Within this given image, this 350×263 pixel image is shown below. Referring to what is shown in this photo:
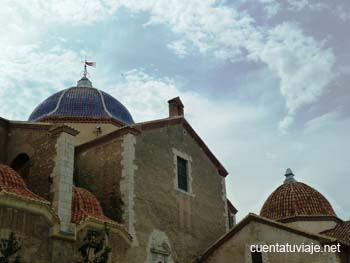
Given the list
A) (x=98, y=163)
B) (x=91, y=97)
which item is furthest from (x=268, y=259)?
(x=91, y=97)

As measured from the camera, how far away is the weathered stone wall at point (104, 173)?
16.1 meters

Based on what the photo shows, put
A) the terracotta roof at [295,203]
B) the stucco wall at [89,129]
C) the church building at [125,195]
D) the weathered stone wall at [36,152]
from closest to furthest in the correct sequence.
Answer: the church building at [125,195], the weathered stone wall at [36,152], the stucco wall at [89,129], the terracotta roof at [295,203]

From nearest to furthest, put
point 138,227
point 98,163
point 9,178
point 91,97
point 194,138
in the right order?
point 9,178
point 138,227
point 98,163
point 194,138
point 91,97

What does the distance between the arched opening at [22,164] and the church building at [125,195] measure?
4 cm

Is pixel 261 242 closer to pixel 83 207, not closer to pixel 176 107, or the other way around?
pixel 83 207

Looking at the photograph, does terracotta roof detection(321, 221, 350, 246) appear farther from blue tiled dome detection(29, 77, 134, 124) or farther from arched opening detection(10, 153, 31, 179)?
arched opening detection(10, 153, 31, 179)

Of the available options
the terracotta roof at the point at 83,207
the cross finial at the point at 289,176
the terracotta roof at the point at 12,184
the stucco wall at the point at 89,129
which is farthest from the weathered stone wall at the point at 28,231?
the cross finial at the point at 289,176

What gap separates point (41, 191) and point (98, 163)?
132 inches

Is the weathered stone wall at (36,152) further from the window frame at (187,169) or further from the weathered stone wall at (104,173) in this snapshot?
the window frame at (187,169)

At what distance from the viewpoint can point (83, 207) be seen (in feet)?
46.7

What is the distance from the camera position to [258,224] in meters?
17.3

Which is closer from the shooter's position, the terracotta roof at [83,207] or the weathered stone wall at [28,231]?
the weathered stone wall at [28,231]

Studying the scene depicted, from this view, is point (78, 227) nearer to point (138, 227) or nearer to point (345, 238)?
point (138, 227)

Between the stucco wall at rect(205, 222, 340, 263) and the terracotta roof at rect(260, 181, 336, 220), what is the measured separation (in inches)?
263
